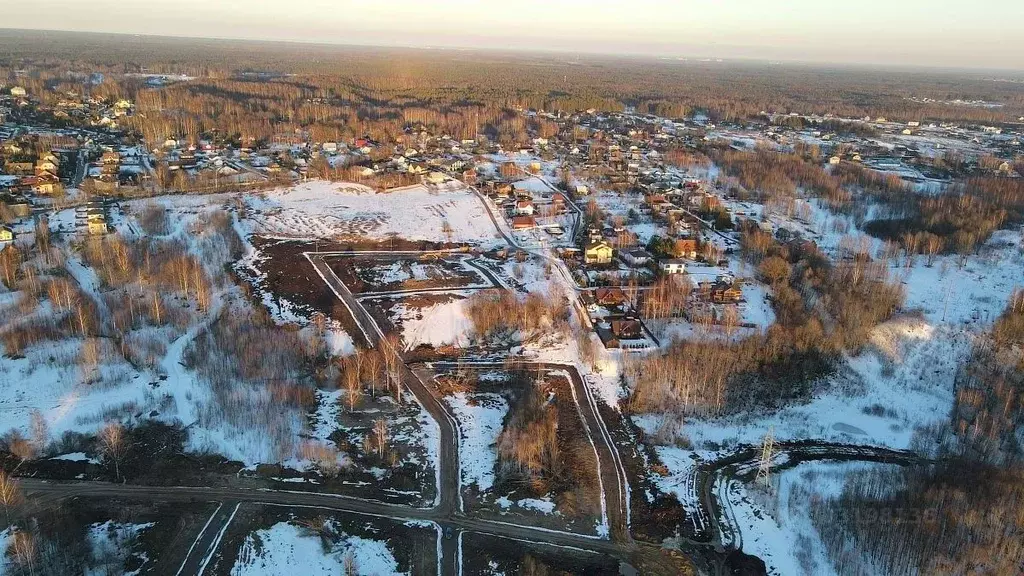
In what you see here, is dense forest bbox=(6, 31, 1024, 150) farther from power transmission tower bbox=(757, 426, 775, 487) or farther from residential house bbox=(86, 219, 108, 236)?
power transmission tower bbox=(757, 426, 775, 487)

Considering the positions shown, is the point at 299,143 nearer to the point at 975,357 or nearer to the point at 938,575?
the point at 975,357

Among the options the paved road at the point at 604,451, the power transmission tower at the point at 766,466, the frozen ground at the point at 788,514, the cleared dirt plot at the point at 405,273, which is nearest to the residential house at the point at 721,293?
the paved road at the point at 604,451

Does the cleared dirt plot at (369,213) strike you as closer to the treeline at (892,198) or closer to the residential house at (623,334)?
the residential house at (623,334)

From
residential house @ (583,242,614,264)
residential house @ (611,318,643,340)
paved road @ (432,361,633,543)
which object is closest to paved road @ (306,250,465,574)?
paved road @ (432,361,633,543)

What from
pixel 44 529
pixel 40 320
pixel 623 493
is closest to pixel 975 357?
Answer: pixel 623 493

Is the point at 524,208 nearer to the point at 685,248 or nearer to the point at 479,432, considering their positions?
the point at 685,248

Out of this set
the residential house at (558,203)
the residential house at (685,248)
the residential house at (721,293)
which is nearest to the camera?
Result: the residential house at (721,293)
